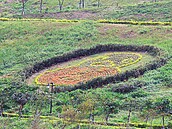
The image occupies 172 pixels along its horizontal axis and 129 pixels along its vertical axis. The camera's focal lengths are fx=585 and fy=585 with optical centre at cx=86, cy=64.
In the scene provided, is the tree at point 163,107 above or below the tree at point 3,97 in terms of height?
above

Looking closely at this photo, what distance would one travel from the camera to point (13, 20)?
73625mm

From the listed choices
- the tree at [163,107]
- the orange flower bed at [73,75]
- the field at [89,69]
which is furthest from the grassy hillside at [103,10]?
the tree at [163,107]

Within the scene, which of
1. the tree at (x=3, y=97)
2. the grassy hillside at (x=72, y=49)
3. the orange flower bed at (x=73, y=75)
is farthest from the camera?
the orange flower bed at (x=73, y=75)

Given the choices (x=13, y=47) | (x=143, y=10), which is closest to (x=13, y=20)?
(x=13, y=47)

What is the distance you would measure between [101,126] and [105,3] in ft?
163

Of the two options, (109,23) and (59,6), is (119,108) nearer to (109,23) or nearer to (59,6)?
(109,23)

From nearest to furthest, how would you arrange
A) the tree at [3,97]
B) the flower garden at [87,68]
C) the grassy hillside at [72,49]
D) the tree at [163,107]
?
the tree at [163,107] < the grassy hillside at [72,49] < the tree at [3,97] < the flower garden at [87,68]

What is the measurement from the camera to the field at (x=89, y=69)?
141 ft

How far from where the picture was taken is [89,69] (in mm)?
55625

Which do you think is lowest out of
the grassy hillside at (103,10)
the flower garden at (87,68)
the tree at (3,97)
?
the tree at (3,97)

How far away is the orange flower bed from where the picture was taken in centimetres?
5322

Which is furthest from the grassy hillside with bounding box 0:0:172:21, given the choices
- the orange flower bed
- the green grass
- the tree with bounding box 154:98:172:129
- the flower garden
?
the tree with bounding box 154:98:172:129

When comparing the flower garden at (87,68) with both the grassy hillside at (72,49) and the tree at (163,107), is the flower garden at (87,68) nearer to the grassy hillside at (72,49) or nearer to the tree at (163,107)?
the grassy hillside at (72,49)

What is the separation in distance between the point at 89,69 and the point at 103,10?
84.3ft
